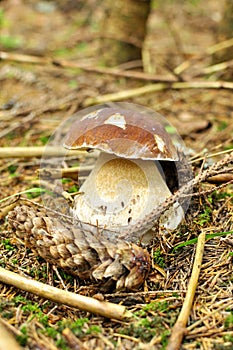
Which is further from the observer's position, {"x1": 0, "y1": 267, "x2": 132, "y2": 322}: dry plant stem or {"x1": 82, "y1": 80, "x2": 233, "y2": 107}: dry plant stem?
{"x1": 82, "y1": 80, "x2": 233, "y2": 107}: dry plant stem

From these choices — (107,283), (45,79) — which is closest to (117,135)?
(107,283)

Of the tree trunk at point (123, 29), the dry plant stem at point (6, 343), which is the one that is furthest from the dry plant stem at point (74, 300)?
the tree trunk at point (123, 29)

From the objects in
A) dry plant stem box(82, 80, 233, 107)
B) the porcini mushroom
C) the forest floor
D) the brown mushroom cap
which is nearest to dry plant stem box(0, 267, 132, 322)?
the forest floor

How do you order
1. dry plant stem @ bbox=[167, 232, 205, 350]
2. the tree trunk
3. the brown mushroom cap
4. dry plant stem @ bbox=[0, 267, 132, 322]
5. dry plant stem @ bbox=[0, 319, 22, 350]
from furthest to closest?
the tree trunk
the brown mushroom cap
dry plant stem @ bbox=[0, 267, 132, 322]
dry plant stem @ bbox=[167, 232, 205, 350]
dry plant stem @ bbox=[0, 319, 22, 350]

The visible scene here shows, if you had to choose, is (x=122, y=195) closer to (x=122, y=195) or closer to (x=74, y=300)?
(x=122, y=195)

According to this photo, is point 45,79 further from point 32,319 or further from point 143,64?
point 32,319

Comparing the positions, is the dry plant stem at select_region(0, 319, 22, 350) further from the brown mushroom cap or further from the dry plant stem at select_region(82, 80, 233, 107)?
the dry plant stem at select_region(82, 80, 233, 107)

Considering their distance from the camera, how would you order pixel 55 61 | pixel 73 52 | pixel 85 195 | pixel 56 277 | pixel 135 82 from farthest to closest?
1. pixel 73 52
2. pixel 135 82
3. pixel 55 61
4. pixel 85 195
5. pixel 56 277
